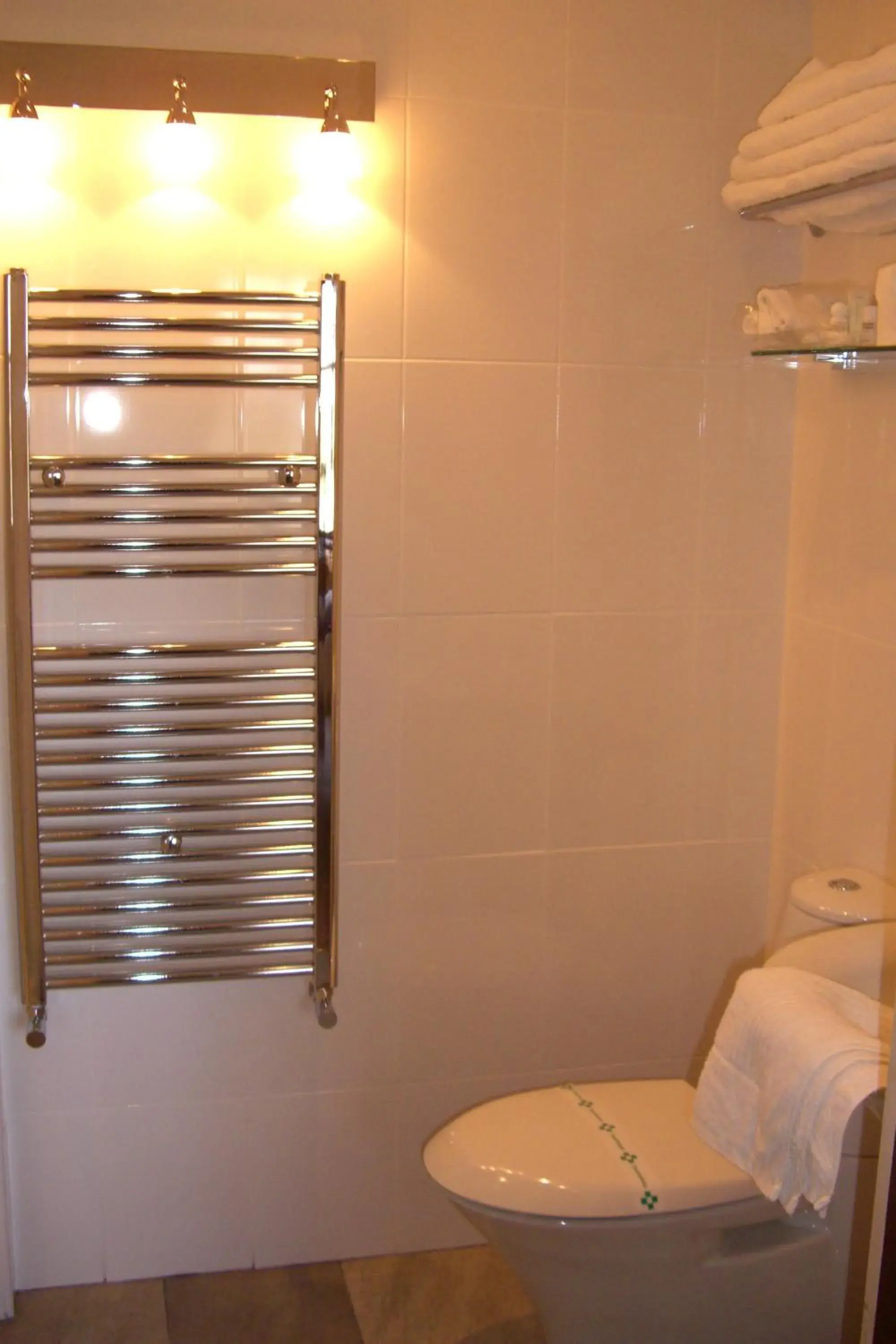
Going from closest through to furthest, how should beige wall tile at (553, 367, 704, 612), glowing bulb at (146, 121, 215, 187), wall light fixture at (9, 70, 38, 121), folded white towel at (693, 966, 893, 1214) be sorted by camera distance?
folded white towel at (693, 966, 893, 1214) → wall light fixture at (9, 70, 38, 121) → glowing bulb at (146, 121, 215, 187) → beige wall tile at (553, 367, 704, 612)

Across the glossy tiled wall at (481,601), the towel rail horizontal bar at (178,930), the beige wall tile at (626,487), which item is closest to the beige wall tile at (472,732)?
the glossy tiled wall at (481,601)

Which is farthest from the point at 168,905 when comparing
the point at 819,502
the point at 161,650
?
the point at 819,502

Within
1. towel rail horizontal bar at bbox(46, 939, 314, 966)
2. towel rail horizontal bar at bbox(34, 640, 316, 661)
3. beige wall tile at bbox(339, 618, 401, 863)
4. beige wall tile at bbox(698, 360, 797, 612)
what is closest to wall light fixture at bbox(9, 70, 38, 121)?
towel rail horizontal bar at bbox(34, 640, 316, 661)

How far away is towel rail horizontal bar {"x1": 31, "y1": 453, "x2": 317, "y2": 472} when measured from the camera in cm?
199

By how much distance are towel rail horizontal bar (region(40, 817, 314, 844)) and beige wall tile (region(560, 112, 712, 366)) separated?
2.80ft

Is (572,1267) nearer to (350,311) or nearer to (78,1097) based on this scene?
(78,1097)

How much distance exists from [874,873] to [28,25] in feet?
5.63

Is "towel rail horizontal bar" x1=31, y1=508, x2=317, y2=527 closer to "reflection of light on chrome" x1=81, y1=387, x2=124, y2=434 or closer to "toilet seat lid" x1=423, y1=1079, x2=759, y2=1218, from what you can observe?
"reflection of light on chrome" x1=81, y1=387, x2=124, y2=434

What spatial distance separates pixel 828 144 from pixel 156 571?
1085 mm

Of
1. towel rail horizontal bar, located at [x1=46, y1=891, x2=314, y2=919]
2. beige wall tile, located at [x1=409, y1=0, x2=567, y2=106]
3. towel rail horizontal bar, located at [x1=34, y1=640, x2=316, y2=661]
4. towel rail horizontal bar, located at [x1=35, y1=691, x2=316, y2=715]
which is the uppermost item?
beige wall tile, located at [x1=409, y1=0, x2=567, y2=106]

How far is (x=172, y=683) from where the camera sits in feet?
6.81

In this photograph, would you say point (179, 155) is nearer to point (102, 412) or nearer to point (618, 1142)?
point (102, 412)

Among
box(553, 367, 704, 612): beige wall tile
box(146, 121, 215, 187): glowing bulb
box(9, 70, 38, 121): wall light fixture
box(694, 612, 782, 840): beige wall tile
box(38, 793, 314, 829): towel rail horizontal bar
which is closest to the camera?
box(9, 70, 38, 121): wall light fixture

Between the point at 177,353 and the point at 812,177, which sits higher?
the point at 812,177
